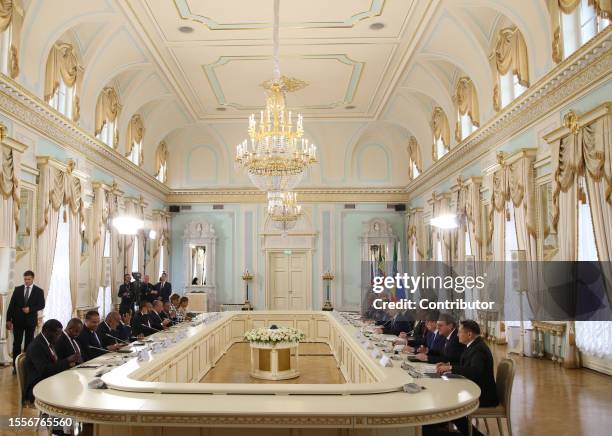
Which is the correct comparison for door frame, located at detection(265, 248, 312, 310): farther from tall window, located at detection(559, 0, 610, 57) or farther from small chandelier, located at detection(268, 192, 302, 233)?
tall window, located at detection(559, 0, 610, 57)

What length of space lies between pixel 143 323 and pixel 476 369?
5.77 meters

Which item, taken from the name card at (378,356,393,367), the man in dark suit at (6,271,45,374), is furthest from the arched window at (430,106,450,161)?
the man in dark suit at (6,271,45,374)

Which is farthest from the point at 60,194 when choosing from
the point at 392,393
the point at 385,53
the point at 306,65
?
the point at 392,393

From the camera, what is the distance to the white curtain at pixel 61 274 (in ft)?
32.9

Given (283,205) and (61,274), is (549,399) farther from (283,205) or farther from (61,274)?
(61,274)

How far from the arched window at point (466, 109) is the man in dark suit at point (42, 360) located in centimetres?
959

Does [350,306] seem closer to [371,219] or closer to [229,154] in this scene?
[371,219]

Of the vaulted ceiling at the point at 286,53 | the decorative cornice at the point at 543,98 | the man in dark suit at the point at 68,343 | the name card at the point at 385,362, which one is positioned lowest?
the name card at the point at 385,362

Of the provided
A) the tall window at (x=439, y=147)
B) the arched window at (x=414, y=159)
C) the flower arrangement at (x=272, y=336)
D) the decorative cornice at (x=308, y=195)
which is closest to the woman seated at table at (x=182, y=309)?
the flower arrangement at (x=272, y=336)

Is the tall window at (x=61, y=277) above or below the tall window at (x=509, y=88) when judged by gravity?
below

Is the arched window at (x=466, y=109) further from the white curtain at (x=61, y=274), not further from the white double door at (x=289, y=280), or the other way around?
the white curtain at (x=61, y=274)

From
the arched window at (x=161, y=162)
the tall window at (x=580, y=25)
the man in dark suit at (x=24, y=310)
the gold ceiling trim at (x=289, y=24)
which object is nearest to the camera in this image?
the tall window at (x=580, y=25)

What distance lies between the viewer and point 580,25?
25.7ft

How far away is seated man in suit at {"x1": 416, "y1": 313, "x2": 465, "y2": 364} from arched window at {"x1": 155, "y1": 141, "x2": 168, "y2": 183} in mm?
13322
